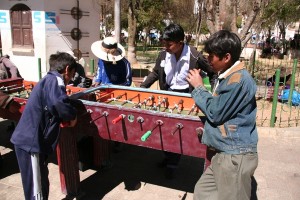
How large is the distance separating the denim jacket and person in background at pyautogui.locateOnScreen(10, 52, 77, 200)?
3.90 ft

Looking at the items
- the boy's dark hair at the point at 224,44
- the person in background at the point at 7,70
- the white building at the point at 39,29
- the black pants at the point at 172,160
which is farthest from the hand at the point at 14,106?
the white building at the point at 39,29

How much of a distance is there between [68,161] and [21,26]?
26.0ft

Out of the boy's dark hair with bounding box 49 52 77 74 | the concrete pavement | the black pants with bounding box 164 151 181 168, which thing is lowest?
the concrete pavement

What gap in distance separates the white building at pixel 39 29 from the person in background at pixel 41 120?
7.27m

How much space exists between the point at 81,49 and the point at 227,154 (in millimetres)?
9250

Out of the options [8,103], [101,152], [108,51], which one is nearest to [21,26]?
[108,51]

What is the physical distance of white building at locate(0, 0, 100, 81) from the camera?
948cm

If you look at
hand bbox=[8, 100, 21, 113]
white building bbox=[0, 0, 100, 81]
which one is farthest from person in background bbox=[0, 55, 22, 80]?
white building bbox=[0, 0, 100, 81]

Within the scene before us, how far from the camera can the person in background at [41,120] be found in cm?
269

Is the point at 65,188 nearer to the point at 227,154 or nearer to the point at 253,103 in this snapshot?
the point at 227,154

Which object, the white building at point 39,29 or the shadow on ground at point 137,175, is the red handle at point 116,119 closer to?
the shadow on ground at point 137,175

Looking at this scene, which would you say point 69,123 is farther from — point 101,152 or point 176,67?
point 176,67

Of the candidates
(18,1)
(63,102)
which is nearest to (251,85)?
(63,102)

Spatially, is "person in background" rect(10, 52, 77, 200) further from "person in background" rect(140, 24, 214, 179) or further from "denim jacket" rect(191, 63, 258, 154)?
"person in background" rect(140, 24, 214, 179)
